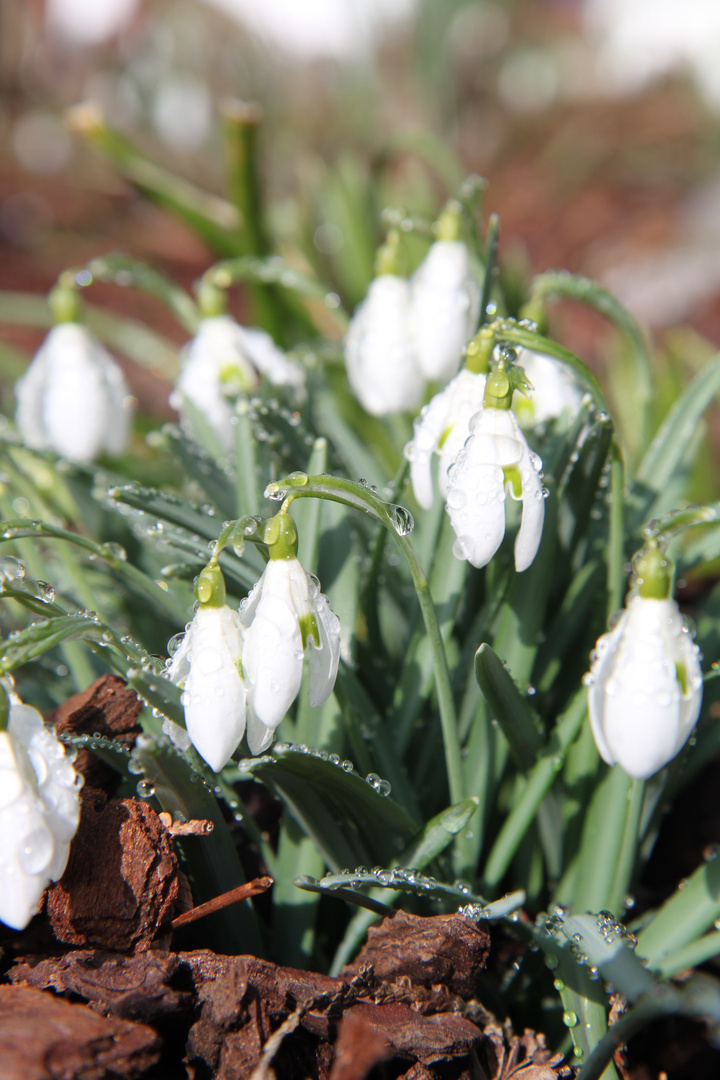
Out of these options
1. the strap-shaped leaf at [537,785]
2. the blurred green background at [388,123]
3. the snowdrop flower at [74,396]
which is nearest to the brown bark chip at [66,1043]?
the strap-shaped leaf at [537,785]

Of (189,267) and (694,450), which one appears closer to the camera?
(694,450)

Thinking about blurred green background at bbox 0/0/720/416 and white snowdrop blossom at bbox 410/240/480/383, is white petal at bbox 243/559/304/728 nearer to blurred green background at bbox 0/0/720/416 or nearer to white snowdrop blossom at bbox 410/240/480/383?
white snowdrop blossom at bbox 410/240/480/383

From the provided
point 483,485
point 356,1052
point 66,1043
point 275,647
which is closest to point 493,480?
point 483,485

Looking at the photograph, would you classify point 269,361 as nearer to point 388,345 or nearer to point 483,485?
point 388,345

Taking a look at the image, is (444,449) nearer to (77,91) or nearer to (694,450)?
(694,450)

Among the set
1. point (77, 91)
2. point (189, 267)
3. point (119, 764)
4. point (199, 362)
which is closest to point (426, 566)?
point (119, 764)

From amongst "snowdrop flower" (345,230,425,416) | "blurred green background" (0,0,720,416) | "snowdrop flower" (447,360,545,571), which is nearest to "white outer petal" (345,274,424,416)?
"snowdrop flower" (345,230,425,416)
